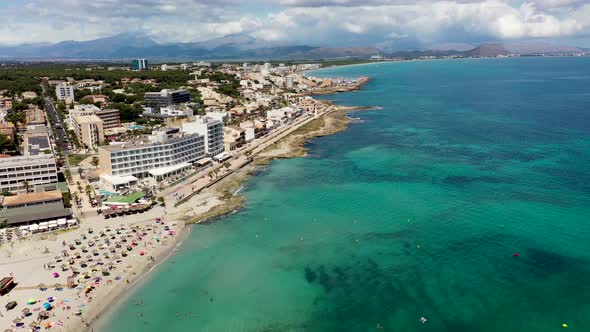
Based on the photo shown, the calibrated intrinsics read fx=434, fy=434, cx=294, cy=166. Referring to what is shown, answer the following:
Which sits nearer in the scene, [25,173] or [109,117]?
[25,173]

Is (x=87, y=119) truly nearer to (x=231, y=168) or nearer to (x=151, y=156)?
(x=151, y=156)

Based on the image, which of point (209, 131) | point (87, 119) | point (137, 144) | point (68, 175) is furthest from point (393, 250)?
point (87, 119)

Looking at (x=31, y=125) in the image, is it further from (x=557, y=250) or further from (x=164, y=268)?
(x=557, y=250)

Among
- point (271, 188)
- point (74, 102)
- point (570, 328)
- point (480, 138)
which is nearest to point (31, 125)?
point (74, 102)

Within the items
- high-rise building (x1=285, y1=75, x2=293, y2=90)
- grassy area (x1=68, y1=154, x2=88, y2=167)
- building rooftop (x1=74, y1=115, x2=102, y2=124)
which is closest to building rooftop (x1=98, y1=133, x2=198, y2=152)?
grassy area (x1=68, y1=154, x2=88, y2=167)

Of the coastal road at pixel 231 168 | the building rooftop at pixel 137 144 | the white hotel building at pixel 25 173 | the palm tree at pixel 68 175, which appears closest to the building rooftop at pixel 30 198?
the white hotel building at pixel 25 173

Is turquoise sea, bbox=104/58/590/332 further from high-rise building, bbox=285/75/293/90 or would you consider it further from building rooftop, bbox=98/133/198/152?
high-rise building, bbox=285/75/293/90

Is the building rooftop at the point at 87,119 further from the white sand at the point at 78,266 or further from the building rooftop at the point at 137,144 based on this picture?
the white sand at the point at 78,266

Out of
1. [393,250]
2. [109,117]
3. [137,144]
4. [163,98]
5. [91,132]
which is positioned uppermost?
[163,98]
